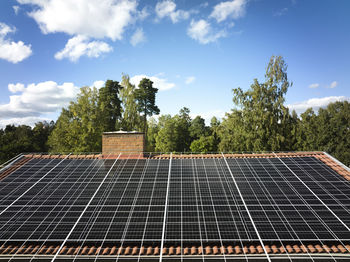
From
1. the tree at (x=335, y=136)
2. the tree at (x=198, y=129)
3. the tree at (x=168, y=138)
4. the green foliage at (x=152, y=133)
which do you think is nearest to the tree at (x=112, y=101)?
the tree at (x=168, y=138)

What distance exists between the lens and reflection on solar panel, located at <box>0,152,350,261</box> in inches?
221

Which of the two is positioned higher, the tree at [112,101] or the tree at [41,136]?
the tree at [112,101]

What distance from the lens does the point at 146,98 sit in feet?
144

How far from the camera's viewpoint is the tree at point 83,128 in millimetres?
31875

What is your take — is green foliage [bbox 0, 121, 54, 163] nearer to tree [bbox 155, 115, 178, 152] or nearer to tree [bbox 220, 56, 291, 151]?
tree [bbox 155, 115, 178, 152]

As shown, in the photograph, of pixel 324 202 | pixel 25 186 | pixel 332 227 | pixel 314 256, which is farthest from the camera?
pixel 25 186

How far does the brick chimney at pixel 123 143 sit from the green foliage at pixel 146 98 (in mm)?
31873

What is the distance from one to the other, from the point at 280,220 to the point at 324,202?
7.45 feet

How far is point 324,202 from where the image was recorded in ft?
23.6

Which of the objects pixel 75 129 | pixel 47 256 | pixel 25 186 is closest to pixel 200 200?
pixel 47 256

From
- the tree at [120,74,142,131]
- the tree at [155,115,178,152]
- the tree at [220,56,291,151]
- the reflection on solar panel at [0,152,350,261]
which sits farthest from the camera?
the tree at [155,115,178,152]

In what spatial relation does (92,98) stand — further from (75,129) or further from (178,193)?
(178,193)

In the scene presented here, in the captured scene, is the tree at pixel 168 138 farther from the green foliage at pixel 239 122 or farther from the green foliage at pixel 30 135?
the green foliage at pixel 30 135

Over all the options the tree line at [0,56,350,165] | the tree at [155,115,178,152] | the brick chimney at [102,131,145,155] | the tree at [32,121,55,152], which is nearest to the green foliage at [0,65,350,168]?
the tree line at [0,56,350,165]
